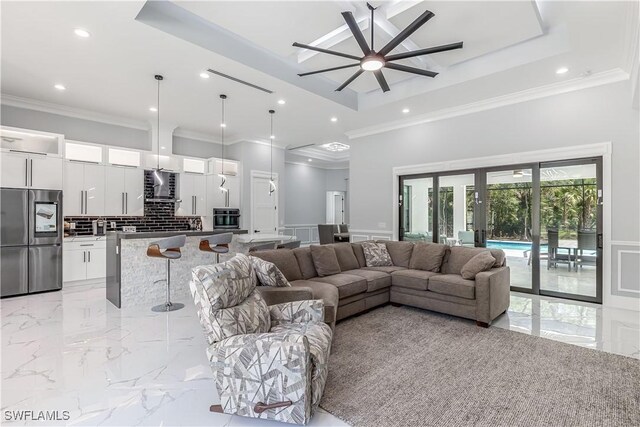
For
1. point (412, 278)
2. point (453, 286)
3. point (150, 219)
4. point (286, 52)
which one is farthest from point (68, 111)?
point (453, 286)

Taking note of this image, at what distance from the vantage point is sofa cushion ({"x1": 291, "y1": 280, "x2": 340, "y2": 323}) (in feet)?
10.1

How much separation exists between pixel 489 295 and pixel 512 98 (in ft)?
11.6

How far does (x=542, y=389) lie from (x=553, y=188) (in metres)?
3.83

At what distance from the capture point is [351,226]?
7797mm

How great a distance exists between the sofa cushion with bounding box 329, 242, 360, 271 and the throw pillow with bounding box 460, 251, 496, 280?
1.59 metres

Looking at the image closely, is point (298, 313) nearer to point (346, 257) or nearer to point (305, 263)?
point (305, 263)

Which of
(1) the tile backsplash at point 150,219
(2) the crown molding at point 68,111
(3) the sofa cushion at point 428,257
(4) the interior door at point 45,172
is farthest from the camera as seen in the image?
(1) the tile backsplash at point 150,219

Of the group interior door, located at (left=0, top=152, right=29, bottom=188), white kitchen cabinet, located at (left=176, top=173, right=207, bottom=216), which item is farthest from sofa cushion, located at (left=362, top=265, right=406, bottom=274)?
interior door, located at (left=0, top=152, right=29, bottom=188)

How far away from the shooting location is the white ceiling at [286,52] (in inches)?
135

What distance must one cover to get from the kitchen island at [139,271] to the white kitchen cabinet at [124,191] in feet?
5.48

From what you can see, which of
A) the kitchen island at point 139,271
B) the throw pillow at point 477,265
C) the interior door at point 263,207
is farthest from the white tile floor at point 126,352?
the interior door at point 263,207

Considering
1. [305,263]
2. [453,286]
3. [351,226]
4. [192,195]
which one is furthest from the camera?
[351,226]

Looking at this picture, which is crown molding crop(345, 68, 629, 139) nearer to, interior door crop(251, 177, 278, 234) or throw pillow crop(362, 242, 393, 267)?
throw pillow crop(362, 242, 393, 267)

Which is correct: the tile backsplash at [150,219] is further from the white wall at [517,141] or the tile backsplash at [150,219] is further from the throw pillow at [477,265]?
the throw pillow at [477,265]
